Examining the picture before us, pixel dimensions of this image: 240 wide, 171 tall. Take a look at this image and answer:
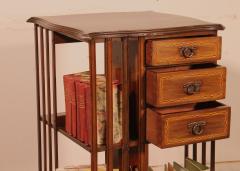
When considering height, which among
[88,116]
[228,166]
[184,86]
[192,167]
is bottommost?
[228,166]

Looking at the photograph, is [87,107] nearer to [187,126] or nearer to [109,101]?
[109,101]

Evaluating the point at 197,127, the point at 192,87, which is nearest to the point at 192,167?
the point at 197,127

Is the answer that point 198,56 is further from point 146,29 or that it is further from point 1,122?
point 1,122

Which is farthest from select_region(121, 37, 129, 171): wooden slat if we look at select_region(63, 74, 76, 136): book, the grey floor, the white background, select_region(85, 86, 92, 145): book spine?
the grey floor

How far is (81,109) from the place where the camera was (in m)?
1.90

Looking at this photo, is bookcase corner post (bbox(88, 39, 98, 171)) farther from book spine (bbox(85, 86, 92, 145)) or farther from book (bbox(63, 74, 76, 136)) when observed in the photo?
book (bbox(63, 74, 76, 136))

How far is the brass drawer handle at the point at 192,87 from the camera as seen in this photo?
1.83 metres

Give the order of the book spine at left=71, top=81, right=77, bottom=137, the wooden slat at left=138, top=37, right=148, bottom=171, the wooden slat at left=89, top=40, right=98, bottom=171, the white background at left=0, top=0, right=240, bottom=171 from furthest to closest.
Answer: the white background at left=0, top=0, right=240, bottom=171
the book spine at left=71, top=81, right=77, bottom=137
the wooden slat at left=138, top=37, right=148, bottom=171
the wooden slat at left=89, top=40, right=98, bottom=171

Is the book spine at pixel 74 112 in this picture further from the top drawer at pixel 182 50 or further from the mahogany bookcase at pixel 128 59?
the top drawer at pixel 182 50

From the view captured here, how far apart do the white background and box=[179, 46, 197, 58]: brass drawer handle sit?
859 millimetres

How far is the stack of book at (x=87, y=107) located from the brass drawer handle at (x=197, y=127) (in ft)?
0.79

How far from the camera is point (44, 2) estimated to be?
8.25 feet

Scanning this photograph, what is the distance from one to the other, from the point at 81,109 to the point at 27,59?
72 centimetres

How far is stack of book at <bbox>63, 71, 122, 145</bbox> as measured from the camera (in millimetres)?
1839
